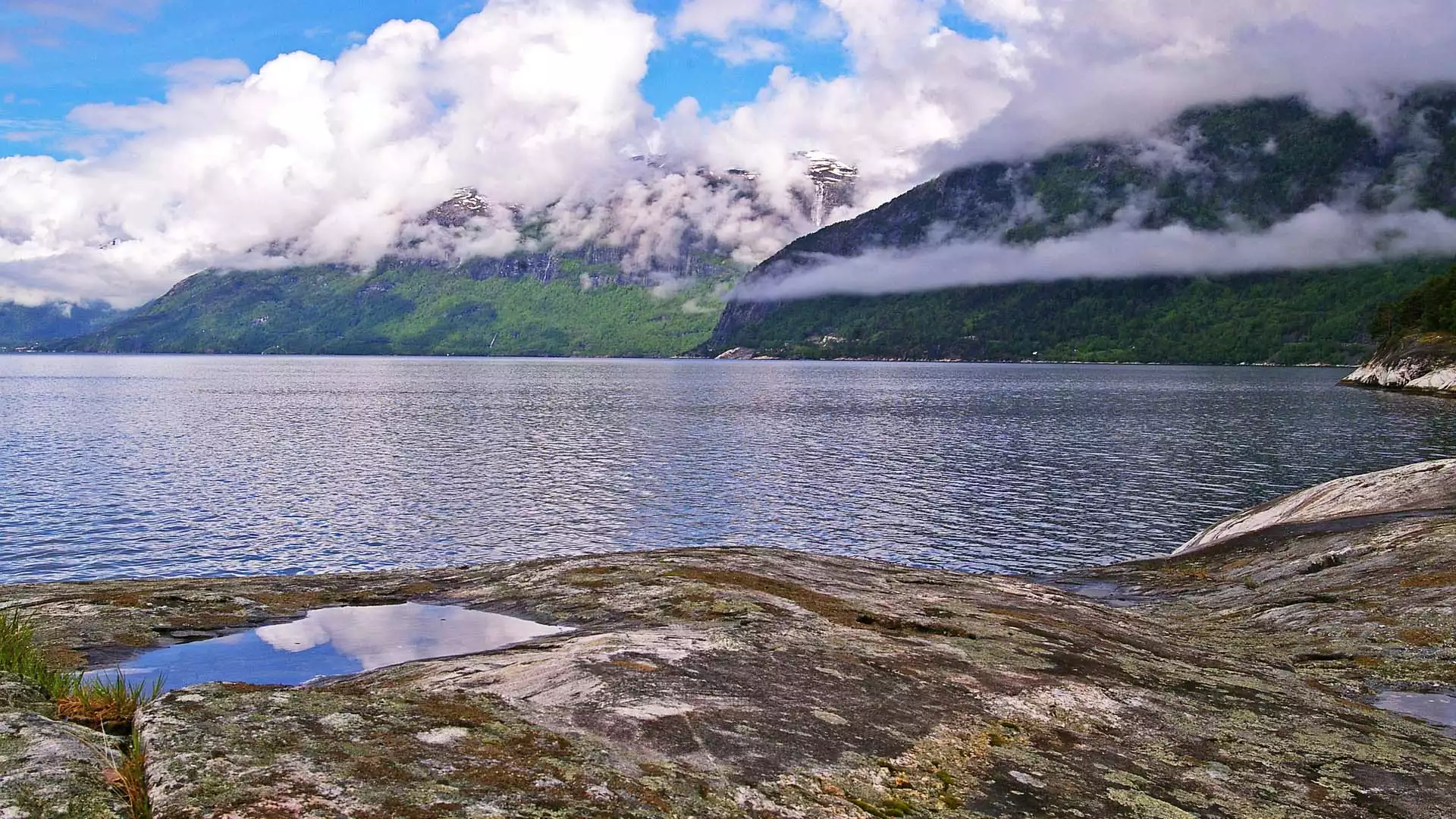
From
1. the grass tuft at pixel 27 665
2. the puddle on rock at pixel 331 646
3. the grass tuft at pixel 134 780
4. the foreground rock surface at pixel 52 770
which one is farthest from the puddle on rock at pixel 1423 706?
the grass tuft at pixel 27 665

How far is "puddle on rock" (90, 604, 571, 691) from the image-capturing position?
50.5ft

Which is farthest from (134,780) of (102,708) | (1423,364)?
(1423,364)

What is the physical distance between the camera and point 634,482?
75.4 metres

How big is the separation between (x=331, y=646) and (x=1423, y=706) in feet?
62.4

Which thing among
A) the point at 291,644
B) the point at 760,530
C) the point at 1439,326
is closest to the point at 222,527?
the point at 760,530

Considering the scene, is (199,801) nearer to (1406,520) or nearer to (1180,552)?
(1406,520)

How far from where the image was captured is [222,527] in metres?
54.7

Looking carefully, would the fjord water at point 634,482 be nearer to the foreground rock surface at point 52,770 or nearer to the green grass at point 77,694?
the green grass at point 77,694

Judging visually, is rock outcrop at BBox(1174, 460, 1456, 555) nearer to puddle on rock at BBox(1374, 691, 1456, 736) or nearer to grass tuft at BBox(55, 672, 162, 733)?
puddle on rock at BBox(1374, 691, 1456, 736)

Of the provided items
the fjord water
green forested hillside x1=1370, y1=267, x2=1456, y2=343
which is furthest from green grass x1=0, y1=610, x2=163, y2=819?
green forested hillside x1=1370, y1=267, x2=1456, y2=343

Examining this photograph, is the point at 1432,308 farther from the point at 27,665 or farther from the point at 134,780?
the point at 134,780

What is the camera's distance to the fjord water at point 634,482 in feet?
167

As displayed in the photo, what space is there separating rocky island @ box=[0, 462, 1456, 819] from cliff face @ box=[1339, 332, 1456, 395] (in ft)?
589

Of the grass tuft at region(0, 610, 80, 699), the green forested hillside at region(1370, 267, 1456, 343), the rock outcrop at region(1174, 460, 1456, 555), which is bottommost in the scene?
the rock outcrop at region(1174, 460, 1456, 555)
